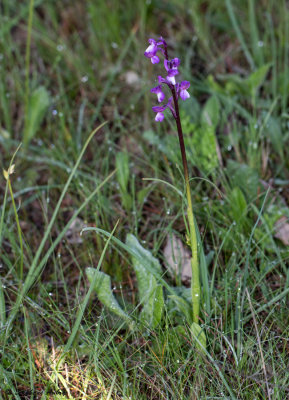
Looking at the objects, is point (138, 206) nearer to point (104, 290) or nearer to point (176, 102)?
point (104, 290)

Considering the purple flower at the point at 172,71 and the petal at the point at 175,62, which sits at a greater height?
the petal at the point at 175,62

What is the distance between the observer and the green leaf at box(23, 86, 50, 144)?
279 cm

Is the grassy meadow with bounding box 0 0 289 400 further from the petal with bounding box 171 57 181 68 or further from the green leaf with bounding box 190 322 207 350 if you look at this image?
the petal with bounding box 171 57 181 68

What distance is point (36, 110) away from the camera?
283cm

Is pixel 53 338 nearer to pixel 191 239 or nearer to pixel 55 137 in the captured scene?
pixel 191 239

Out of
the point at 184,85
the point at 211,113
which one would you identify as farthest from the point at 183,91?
the point at 211,113

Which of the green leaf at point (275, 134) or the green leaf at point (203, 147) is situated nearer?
the green leaf at point (203, 147)

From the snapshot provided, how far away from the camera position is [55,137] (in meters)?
2.80

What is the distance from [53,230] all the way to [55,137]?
26.9 inches

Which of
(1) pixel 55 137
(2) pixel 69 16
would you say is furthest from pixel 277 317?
(2) pixel 69 16

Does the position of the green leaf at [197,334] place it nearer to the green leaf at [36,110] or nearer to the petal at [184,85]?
the petal at [184,85]

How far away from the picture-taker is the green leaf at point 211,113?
2.56m

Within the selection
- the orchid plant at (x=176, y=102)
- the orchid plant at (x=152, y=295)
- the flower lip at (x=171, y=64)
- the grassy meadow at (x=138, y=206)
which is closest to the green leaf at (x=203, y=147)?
the grassy meadow at (x=138, y=206)

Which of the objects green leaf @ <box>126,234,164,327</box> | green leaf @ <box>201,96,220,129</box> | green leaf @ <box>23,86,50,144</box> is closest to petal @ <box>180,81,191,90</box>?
green leaf @ <box>126,234,164,327</box>
